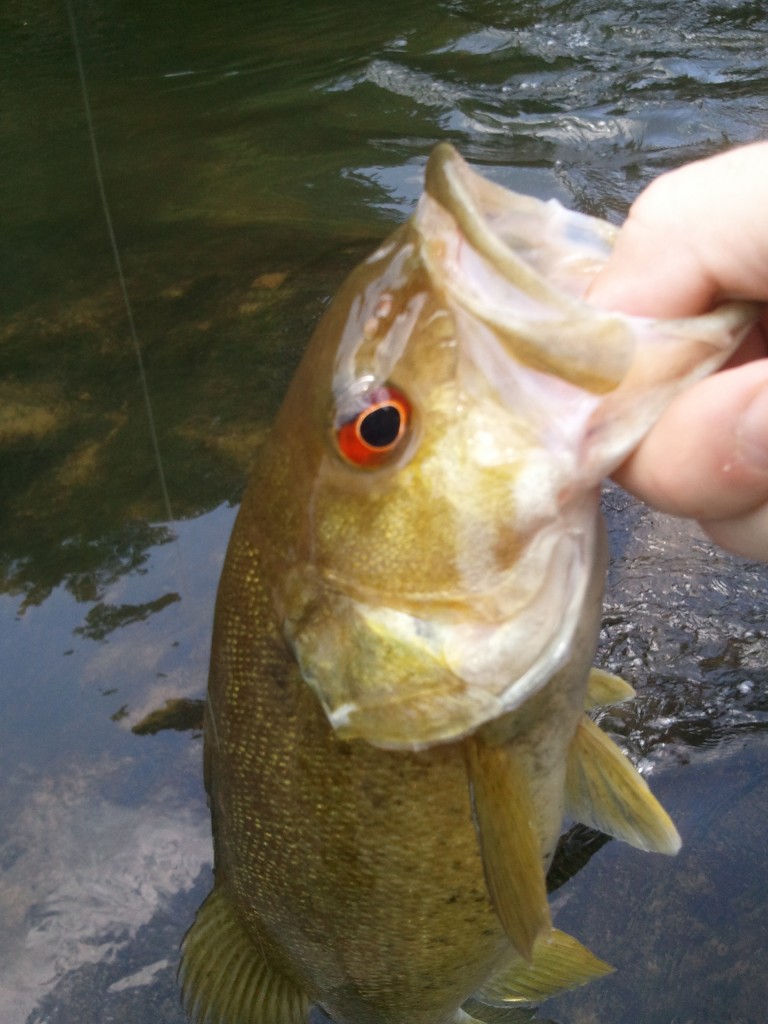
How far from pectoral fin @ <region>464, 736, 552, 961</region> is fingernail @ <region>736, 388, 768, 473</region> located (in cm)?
70

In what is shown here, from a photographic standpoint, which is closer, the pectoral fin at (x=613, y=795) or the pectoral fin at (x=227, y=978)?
the pectoral fin at (x=613, y=795)

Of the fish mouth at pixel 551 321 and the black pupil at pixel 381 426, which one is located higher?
the fish mouth at pixel 551 321

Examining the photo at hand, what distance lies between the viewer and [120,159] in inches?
272

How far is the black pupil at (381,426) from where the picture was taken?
4.83ft

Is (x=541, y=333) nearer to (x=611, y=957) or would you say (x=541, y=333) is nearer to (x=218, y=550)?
(x=611, y=957)

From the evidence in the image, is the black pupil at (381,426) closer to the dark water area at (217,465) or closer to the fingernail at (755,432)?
the fingernail at (755,432)

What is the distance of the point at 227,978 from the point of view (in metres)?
2.19

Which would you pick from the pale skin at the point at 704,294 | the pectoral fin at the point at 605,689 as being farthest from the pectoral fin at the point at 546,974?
the pale skin at the point at 704,294

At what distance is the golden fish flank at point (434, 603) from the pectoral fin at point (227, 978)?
5 cm

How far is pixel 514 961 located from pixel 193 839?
112 centimetres

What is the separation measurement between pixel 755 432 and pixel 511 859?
2.82 feet

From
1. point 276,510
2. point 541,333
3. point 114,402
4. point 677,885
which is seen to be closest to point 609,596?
point 677,885

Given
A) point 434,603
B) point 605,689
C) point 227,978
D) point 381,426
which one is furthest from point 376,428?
point 227,978

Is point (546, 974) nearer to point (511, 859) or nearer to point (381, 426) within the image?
point (511, 859)
